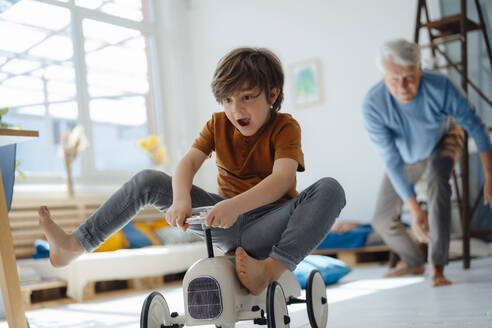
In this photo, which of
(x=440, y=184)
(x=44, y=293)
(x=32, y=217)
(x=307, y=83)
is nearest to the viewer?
(x=440, y=184)

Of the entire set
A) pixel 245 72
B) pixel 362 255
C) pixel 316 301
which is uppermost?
pixel 245 72

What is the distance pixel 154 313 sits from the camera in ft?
4.37

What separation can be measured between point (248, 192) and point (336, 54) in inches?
154

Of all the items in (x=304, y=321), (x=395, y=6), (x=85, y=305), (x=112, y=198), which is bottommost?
(x=85, y=305)

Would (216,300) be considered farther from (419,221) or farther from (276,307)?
(419,221)

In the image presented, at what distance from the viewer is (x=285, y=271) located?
1428mm

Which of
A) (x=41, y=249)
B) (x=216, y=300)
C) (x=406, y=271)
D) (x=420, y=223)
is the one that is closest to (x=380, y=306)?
(x=420, y=223)

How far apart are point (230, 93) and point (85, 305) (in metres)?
2.12

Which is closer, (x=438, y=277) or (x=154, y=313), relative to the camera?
(x=154, y=313)

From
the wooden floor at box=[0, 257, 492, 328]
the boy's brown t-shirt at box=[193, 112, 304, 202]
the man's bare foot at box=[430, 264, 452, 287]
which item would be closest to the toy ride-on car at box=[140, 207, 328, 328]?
the boy's brown t-shirt at box=[193, 112, 304, 202]

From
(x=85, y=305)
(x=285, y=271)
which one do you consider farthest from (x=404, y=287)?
(x=85, y=305)

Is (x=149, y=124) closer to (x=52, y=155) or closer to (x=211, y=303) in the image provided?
(x=52, y=155)

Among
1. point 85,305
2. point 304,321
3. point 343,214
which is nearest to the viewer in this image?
point 304,321

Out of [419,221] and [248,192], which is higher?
[248,192]
